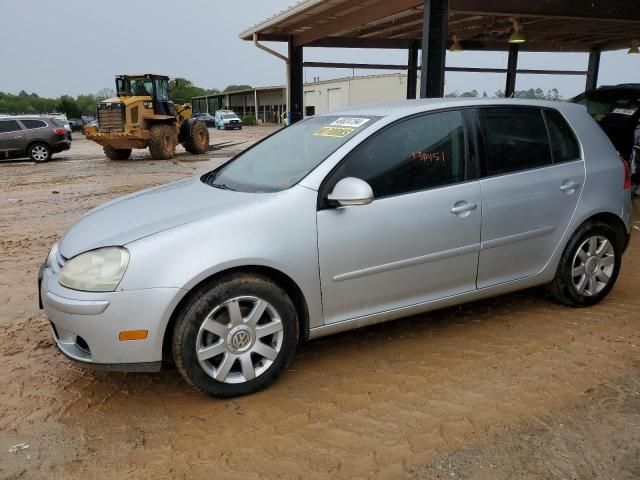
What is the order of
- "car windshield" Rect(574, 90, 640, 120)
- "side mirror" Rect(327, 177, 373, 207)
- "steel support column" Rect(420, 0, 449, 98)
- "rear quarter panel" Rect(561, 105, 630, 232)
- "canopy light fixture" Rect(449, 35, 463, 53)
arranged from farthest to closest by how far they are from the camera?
"canopy light fixture" Rect(449, 35, 463, 53), "car windshield" Rect(574, 90, 640, 120), "steel support column" Rect(420, 0, 449, 98), "rear quarter panel" Rect(561, 105, 630, 232), "side mirror" Rect(327, 177, 373, 207)

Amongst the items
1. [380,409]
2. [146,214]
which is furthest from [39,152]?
[380,409]

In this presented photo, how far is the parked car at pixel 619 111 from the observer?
811 centimetres

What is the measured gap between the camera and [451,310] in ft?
13.5

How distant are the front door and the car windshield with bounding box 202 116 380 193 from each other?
0.21 metres

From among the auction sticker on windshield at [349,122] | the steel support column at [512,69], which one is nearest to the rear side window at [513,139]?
the auction sticker on windshield at [349,122]

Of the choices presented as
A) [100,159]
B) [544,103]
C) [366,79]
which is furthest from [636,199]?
[366,79]

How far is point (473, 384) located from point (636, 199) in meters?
6.86

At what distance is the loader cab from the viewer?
58.5 feet

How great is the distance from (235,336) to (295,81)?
32.1ft

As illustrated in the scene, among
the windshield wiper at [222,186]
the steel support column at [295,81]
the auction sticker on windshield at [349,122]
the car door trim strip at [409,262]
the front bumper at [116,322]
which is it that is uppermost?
the steel support column at [295,81]

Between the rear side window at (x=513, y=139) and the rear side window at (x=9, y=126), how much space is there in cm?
1794

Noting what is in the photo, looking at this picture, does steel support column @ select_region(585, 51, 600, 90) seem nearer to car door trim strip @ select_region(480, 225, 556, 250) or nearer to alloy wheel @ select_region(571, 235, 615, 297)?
alloy wheel @ select_region(571, 235, 615, 297)

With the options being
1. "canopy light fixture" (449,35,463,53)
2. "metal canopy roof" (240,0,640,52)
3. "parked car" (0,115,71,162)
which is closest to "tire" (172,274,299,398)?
"metal canopy roof" (240,0,640,52)

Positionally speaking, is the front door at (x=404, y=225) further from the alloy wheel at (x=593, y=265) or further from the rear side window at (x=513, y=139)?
the alloy wheel at (x=593, y=265)
